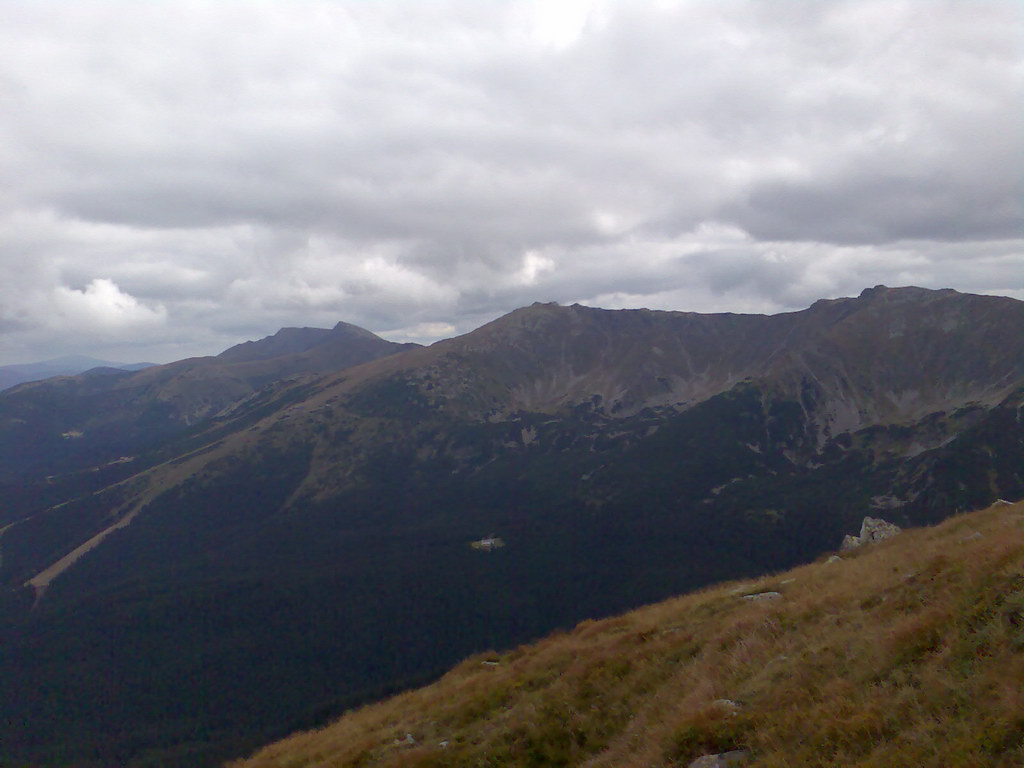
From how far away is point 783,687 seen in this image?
16.8m

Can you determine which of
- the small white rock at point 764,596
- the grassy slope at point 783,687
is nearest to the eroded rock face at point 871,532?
the grassy slope at point 783,687

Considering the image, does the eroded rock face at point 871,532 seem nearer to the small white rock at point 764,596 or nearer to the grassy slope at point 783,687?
the grassy slope at point 783,687

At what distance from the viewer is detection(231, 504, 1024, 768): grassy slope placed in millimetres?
12930

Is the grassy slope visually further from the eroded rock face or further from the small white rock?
the eroded rock face

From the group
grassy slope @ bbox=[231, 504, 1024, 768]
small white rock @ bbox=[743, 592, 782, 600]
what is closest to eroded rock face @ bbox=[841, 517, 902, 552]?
grassy slope @ bbox=[231, 504, 1024, 768]

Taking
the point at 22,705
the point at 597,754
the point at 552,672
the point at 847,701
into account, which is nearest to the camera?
the point at 847,701

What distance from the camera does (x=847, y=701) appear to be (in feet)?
47.2

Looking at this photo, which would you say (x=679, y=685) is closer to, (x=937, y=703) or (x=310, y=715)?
(x=937, y=703)

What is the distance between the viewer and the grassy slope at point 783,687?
42.4ft

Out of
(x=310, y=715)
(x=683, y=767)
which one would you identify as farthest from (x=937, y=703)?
(x=310, y=715)

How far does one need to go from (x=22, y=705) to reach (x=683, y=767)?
267188 mm

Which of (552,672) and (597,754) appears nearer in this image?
(597,754)

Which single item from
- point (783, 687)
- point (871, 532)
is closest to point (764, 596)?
point (783, 687)

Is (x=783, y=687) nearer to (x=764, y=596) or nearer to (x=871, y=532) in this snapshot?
(x=764, y=596)
